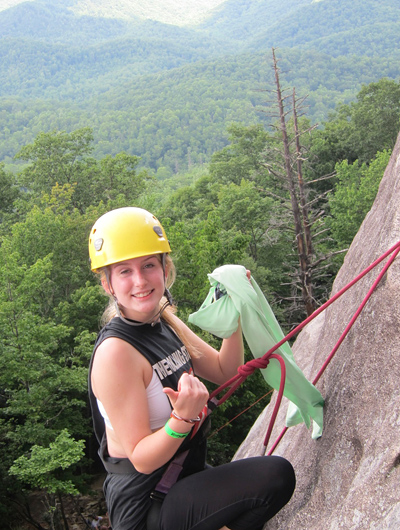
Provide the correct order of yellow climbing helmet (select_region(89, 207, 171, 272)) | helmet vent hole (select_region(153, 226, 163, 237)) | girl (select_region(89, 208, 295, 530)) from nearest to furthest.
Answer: girl (select_region(89, 208, 295, 530)), yellow climbing helmet (select_region(89, 207, 171, 272)), helmet vent hole (select_region(153, 226, 163, 237))

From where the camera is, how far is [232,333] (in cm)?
303

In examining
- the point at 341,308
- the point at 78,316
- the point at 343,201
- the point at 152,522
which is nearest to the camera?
the point at 152,522

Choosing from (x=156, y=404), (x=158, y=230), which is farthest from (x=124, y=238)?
→ (x=156, y=404)

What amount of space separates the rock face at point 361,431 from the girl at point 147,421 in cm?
29

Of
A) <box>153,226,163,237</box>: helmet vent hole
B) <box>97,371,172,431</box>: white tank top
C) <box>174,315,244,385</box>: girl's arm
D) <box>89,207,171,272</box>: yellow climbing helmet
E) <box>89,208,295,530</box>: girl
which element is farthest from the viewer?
<box>174,315,244,385</box>: girl's arm

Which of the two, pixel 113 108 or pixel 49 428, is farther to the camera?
pixel 113 108

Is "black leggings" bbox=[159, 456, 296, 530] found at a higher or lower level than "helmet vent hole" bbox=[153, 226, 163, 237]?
lower

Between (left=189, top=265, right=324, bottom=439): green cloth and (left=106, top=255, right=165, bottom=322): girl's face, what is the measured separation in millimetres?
362

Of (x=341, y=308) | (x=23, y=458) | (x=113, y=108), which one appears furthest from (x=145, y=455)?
(x=113, y=108)

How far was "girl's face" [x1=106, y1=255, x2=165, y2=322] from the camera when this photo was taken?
261 centimetres

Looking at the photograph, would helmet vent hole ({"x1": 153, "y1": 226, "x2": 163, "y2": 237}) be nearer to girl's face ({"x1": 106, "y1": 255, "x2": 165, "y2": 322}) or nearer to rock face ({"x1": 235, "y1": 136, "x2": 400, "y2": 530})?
girl's face ({"x1": 106, "y1": 255, "x2": 165, "y2": 322})

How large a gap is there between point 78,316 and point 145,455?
1767 cm

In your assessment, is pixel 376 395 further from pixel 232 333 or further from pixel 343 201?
pixel 343 201

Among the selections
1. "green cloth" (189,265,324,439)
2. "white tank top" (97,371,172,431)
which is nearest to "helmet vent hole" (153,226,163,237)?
"green cloth" (189,265,324,439)
